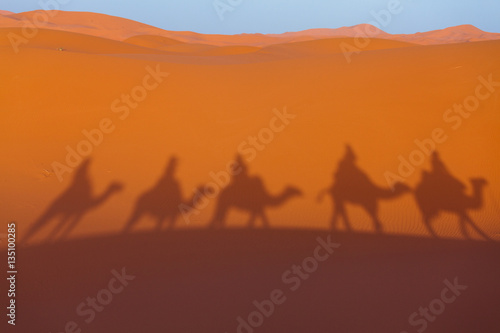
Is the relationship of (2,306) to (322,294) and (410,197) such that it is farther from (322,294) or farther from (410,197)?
(410,197)

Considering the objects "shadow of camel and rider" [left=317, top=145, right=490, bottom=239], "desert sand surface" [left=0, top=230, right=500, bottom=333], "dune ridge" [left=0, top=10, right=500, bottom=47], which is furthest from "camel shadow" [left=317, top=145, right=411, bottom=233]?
"dune ridge" [left=0, top=10, right=500, bottom=47]

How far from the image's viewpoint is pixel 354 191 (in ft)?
19.9

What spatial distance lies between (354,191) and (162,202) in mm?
3002

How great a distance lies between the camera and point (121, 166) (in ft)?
21.1

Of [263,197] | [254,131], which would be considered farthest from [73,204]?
[254,131]

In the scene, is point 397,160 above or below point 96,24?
below

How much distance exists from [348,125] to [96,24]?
45780 mm

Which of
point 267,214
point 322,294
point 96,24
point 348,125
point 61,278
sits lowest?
point 322,294

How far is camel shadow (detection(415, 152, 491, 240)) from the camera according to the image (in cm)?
560

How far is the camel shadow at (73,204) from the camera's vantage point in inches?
190

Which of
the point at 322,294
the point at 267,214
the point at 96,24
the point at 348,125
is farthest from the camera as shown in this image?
the point at 96,24

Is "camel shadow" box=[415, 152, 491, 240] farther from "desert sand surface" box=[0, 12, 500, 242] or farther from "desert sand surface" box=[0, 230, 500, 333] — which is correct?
"desert sand surface" box=[0, 230, 500, 333]

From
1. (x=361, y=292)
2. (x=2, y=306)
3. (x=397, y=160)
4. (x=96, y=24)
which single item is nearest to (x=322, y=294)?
(x=361, y=292)

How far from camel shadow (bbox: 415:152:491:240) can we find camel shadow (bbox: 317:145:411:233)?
0.31 metres
